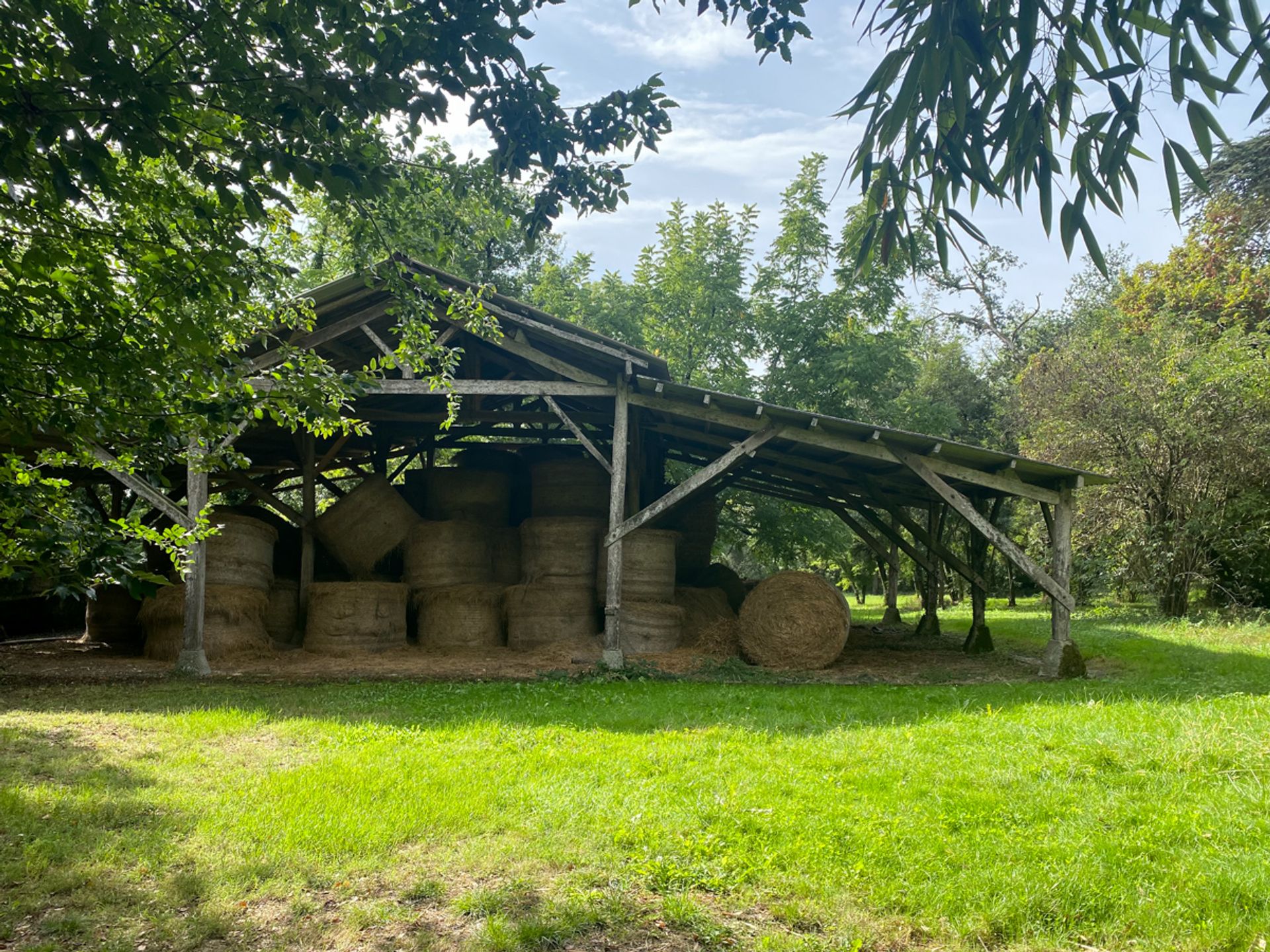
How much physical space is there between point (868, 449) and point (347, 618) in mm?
7877

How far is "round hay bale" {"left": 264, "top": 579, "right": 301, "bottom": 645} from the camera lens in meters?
13.6

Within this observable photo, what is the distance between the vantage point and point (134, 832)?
170 inches

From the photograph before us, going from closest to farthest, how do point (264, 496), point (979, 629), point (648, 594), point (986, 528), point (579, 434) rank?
1. point (986, 528)
2. point (579, 434)
3. point (648, 594)
4. point (979, 629)
5. point (264, 496)

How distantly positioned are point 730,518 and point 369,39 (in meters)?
20.0

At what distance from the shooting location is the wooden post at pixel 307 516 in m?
14.0

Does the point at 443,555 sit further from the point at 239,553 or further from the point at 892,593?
the point at 892,593

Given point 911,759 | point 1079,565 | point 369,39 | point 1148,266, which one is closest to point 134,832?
point 369,39

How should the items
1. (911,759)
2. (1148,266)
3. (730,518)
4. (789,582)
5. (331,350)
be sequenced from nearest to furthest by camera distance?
(911,759) → (789,582) → (331,350) → (730,518) → (1148,266)

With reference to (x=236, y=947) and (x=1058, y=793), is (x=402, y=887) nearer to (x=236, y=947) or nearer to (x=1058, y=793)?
(x=236, y=947)

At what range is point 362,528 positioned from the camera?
558 inches

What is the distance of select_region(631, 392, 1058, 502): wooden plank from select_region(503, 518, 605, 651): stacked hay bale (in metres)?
2.90

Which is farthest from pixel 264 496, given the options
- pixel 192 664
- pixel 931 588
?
pixel 931 588

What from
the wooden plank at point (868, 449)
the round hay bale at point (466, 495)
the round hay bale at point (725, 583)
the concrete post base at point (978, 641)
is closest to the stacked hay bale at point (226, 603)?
the round hay bale at point (466, 495)

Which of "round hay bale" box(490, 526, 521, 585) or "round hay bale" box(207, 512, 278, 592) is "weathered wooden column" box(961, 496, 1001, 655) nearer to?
"round hay bale" box(490, 526, 521, 585)
